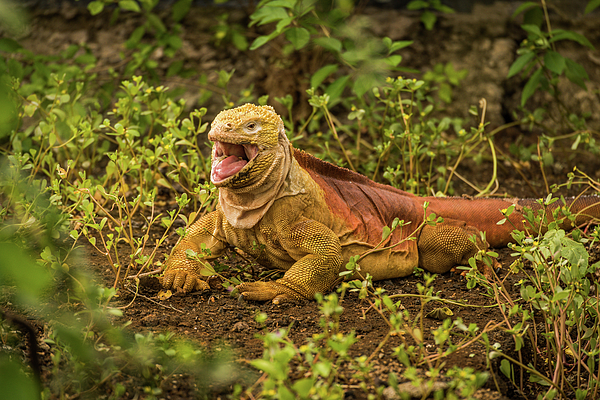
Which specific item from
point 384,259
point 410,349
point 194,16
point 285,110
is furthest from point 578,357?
point 194,16

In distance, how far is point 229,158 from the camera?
3.79 metres

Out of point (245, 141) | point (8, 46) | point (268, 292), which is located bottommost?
point (268, 292)

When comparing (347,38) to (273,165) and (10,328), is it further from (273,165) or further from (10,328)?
(10,328)

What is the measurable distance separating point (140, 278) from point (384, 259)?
161cm

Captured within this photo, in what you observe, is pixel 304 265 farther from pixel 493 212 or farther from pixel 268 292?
pixel 493 212

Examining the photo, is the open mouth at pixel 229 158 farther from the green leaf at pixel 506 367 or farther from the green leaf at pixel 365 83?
the green leaf at pixel 506 367

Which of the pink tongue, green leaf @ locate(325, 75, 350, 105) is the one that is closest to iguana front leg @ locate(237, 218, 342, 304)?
the pink tongue

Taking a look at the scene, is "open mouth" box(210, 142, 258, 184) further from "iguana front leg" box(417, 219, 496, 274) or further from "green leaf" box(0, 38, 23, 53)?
"green leaf" box(0, 38, 23, 53)

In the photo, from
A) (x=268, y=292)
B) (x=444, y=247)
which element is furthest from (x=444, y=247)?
(x=268, y=292)

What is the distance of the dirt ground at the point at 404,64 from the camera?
3.26 meters

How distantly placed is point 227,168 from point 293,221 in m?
0.55

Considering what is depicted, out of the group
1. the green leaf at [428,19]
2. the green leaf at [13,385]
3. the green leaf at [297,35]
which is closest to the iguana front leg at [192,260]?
the green leaf at [297,35]

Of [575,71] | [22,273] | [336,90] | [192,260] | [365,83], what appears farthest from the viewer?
[575,71]

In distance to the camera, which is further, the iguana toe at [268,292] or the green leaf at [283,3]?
the green leaf at [283,3]
